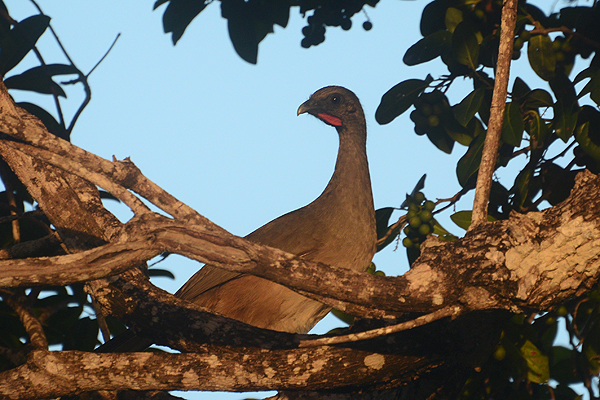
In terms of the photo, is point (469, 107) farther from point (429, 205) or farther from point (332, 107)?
point (332, 107)

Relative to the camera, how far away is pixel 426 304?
215cm

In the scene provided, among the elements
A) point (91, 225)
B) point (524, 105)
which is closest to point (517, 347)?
point (524, 105)

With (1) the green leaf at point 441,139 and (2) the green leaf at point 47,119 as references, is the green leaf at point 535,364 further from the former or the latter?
(2) the green leaf at point 47,119

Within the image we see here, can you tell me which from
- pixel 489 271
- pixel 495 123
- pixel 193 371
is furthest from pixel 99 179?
pixel 495 123

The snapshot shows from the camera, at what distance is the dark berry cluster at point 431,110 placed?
3768 millimetres

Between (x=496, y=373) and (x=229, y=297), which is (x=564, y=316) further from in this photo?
(x=229, y=297)

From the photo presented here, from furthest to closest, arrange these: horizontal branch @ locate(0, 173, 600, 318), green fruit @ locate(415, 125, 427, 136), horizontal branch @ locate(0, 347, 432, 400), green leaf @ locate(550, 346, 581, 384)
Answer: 1. green fruit @ locate(415, 125, 427, 136)
2. green leaf @ locate(550, 346, 581, 384)
3. horizontal branch @ locate(0, 347, 432, 400)
4. horizontal branch @ locate(0, 173, 600, 318)

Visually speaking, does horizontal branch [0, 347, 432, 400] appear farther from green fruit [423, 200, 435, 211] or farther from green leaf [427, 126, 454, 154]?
green leaf [427, 126, 454, 154]

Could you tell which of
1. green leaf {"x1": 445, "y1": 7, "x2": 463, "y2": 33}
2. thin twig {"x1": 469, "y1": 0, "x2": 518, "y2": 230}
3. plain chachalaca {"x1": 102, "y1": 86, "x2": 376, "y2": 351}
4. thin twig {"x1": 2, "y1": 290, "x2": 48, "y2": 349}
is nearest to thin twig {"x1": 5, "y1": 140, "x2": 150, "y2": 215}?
thin twig {"x1": 2, "y1": 290, "x2": 48, "y2": 349}

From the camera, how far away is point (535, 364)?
2.77 metres

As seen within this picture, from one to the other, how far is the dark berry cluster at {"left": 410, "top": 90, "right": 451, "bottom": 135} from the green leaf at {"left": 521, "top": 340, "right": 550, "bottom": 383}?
1.68 metres

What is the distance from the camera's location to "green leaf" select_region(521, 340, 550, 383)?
2.74 metres

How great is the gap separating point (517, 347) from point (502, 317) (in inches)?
14.0

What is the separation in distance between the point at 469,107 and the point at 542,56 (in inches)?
20.6
